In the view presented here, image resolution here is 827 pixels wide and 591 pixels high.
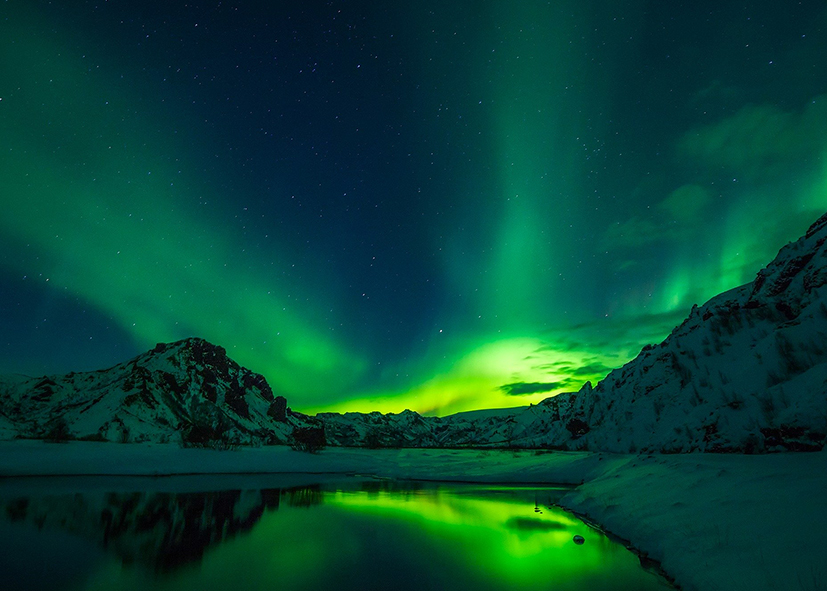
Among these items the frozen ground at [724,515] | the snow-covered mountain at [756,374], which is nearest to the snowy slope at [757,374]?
the snow-covered mountain at [756,374]

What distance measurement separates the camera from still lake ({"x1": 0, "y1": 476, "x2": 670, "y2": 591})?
10.1 m

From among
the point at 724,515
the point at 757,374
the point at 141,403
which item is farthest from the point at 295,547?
the point at 141,403

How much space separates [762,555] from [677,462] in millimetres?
13594

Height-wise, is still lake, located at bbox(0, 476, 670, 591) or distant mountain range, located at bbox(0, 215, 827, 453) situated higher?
distant mountain range, located at bbox(0, 215, 827, 453)

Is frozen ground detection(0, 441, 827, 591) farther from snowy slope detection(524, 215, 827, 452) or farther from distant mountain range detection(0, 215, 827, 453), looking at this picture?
distant mountain range detection(0, 215, 827, 453)

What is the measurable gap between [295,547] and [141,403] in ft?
492

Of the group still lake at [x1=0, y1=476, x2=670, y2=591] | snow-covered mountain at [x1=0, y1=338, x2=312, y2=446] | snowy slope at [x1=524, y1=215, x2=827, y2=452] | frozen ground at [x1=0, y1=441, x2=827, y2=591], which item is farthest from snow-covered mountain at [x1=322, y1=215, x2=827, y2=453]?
snow-covered mountain at [x1=0, y1=338, x2=312, y2=446]

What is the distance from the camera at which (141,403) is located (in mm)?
132250

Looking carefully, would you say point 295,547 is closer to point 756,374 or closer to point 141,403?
point 756,374

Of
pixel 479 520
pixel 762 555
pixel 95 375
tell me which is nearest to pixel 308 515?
pixel 479 520

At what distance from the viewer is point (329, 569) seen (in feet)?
36.4

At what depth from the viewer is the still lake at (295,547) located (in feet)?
33.1

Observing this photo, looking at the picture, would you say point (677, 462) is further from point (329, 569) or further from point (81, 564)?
point (81, 564)

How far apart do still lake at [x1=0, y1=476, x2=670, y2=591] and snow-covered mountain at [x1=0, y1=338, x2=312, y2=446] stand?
96907 mm
